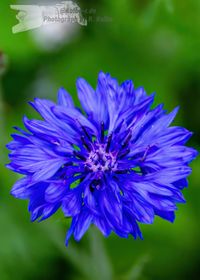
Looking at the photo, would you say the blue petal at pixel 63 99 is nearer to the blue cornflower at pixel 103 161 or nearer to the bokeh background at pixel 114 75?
the blue cornflower at pixel 103 161

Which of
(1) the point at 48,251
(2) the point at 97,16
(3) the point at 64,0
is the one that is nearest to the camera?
(3) the point at 64,0

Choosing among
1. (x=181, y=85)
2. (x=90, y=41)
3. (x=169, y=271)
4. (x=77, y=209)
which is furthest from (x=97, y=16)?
(x=77, y=209)

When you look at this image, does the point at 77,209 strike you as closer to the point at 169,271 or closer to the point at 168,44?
the point at 169,271

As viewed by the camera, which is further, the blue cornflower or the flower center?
the flower center

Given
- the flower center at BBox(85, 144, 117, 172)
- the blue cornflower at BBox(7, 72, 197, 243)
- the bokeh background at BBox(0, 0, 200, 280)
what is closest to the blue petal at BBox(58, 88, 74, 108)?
the blue cornflower at BBox(7, 72, 197, 243)

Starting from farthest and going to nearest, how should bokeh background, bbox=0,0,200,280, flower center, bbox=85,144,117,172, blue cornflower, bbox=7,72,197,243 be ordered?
bokeh background, bbox=0,0,200,280 → flower center, bbox=85,144,117,172 → blue cornflower, bbox=7,72,197,243

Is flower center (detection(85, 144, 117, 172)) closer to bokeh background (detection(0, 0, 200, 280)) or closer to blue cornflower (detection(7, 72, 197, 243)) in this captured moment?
blue cornflower (detection(7, 72, 197, 243))

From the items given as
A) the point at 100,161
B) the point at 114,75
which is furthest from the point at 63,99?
the point at 114,75
